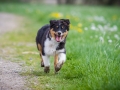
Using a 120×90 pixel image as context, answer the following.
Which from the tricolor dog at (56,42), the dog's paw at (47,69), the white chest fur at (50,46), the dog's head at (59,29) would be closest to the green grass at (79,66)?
the dog's paw at (47,69)

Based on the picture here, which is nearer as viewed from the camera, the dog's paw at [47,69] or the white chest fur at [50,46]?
the white chest fur at [50,46]

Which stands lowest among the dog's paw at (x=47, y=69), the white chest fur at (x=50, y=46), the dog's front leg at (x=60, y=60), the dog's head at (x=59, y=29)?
the dog's paw at (x=47, y=69)

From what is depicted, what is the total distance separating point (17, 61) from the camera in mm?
8156

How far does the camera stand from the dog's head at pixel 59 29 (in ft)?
21.5

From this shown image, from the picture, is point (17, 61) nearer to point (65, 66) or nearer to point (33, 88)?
point (65, 66)

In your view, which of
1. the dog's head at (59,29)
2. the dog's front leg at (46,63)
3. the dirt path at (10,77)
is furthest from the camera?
the dog's front leg at (46,63)

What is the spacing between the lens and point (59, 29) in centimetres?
654

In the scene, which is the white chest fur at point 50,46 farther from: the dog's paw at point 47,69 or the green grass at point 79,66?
the green grass at point 79,66

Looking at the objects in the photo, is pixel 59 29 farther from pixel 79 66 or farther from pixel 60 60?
pixel 79 66

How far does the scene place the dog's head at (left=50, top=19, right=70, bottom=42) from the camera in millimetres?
6554

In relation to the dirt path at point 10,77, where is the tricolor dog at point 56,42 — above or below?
above

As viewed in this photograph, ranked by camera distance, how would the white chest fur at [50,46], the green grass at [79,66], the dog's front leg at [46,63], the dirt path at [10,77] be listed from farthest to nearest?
the dog's front leg at [46,63] → the white chest fur at [50,46] → the dirt path at [10,77] → the green grass at [79,66]

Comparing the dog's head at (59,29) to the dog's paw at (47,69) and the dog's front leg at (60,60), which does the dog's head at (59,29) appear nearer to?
the dog's front leg at (60,60)

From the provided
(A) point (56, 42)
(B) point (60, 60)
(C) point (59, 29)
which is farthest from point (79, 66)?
(C) point (59, 29)
